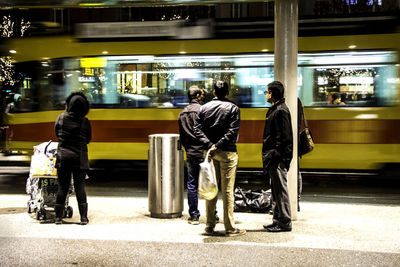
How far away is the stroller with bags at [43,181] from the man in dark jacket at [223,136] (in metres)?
2.29

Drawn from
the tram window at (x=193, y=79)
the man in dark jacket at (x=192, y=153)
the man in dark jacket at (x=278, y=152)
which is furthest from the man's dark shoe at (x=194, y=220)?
the tram window at (x=193, y=79)

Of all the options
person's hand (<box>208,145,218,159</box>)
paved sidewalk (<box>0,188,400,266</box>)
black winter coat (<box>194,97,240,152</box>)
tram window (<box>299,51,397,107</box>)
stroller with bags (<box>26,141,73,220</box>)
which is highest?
tram window (<box>299,51,397,107</box>)

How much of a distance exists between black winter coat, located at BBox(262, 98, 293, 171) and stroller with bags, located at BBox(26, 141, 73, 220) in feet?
9.73

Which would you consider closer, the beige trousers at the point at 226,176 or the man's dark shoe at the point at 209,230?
the beige trousers at the point at 226,176

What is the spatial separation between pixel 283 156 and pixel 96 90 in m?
6.16

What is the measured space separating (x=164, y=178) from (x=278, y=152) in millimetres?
1890

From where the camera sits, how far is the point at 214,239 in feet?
20.0

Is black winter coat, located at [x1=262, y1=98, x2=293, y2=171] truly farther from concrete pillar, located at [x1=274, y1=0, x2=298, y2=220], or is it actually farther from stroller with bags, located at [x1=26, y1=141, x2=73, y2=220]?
stroller with bags, located at [x1=26, y1=141, x2=73, y2=220]

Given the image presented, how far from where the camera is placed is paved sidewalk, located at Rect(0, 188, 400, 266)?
5281mm

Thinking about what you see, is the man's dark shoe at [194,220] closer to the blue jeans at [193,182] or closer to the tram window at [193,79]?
the blue jeans at [193,182]

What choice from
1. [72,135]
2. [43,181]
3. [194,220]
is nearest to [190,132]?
[194,220]

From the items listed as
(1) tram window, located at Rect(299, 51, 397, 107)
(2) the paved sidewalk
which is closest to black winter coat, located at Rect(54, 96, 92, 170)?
(2) the paved sidewalk

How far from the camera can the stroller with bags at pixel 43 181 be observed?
708 centimetres

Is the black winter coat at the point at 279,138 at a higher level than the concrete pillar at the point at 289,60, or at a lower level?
lower
